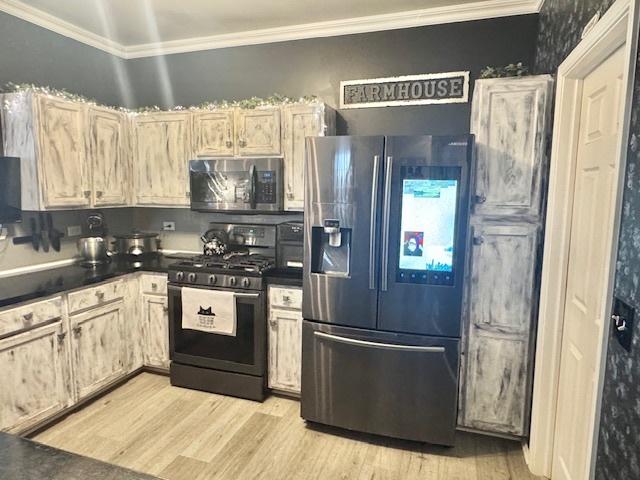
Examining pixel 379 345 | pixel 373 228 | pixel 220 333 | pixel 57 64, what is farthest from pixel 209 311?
pixel 57 64

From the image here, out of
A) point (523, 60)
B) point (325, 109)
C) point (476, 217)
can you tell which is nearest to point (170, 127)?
point (325, 109)

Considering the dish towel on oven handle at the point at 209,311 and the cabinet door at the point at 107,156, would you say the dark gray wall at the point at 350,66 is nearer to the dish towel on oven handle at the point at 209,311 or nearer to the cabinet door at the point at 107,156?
the cabinet door at the point at 107,156

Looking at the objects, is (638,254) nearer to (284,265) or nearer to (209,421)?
(284,265)

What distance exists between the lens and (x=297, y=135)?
10.4 feet

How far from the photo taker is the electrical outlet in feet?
11.3

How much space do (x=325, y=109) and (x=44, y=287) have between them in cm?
236

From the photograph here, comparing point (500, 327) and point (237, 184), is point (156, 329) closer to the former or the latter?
point (237, 184)

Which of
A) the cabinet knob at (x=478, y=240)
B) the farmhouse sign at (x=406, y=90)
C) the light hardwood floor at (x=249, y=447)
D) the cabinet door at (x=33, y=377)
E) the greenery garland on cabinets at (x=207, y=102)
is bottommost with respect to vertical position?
the light hardwood floor at (x=249, y=447)

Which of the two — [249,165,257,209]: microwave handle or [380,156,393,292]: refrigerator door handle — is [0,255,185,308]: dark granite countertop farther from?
[380,156,393,292]: refrigerator door handle

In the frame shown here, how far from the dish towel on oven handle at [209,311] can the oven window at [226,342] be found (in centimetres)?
5

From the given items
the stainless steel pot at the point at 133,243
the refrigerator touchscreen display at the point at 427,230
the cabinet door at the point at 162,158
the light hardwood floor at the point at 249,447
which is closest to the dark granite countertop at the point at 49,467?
the light hardwood floor at the point at 249,447

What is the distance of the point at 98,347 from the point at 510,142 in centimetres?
320

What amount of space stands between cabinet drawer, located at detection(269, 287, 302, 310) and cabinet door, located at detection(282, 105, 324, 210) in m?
0.68

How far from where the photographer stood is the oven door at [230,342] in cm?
301
